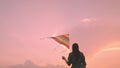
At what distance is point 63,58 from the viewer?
14609 mm

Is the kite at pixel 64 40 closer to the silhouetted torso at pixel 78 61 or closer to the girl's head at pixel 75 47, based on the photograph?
the silhouetted torso at pixel 78 61

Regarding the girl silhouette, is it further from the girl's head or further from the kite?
the kite

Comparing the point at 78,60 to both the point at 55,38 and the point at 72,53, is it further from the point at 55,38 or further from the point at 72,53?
the point at 55,38

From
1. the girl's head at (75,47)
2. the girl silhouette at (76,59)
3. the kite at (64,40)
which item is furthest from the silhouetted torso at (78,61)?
the kite at (64,40)

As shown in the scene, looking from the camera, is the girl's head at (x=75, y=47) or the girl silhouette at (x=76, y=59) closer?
the girl's head at (x=75, y=47)

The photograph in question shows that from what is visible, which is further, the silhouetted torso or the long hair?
the silhouetted torso

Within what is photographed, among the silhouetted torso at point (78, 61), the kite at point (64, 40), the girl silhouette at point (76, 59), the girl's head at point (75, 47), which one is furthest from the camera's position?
the kite at point (64, 40)

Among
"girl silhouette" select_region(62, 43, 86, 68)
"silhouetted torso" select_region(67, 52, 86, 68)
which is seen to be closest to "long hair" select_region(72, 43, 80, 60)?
"girl silhouette" select_region(62, 43, 86, 68)

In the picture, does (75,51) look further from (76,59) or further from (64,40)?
(64,40)

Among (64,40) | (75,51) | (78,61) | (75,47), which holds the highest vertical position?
(64,40)

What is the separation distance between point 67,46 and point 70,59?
3.24 metres

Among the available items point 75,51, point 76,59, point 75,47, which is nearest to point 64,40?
point 76,59

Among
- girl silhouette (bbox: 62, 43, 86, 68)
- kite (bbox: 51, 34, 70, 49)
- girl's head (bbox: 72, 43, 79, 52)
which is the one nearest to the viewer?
girl's head (bbox: 72, 43, 79, 52)

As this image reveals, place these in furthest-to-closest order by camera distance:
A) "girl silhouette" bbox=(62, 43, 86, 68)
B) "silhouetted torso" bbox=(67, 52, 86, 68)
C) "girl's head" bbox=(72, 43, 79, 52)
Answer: "silhouetted torso" bbox=(67, 52, 86, 68)
"girl silhouette" bbox=(62, 43, 86, 68)
"girl's head" bbox=(72, 43, 79, 52)
